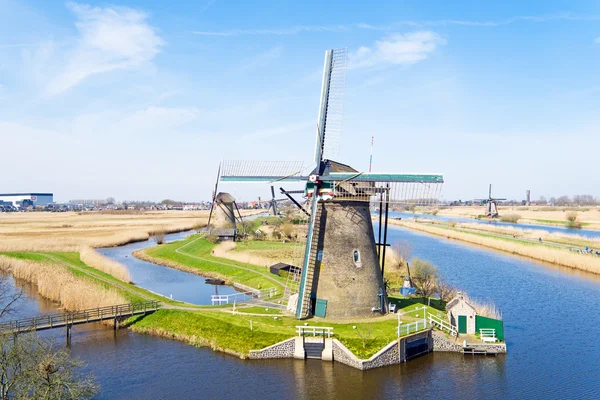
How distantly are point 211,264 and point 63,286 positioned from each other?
16.7 m

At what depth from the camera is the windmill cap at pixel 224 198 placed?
7178 centimetres

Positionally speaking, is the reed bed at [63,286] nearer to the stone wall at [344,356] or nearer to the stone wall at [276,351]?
the stone wall at [276,351]

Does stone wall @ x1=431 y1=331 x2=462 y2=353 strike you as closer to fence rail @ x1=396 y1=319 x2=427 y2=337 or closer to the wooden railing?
Answer: fence rail @ x1=396 y1=319 x2=427 y2=337

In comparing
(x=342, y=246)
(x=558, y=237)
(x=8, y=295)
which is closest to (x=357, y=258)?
(x=342, y=246)

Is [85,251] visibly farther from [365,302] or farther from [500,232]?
[500,232]

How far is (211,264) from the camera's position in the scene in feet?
163

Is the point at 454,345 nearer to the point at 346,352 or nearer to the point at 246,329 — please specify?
the point at 346,352

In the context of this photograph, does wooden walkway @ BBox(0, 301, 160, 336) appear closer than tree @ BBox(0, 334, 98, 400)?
No

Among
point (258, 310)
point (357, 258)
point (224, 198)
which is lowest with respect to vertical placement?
point (258, 310)

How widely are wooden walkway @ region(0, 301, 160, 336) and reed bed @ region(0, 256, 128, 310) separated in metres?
1.83

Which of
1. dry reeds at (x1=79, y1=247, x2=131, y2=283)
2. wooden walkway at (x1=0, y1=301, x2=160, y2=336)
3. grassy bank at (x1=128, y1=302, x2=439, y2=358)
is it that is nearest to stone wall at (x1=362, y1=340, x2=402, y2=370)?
grassy bank at (x1=128, y1=302, x2=439, y2=358)

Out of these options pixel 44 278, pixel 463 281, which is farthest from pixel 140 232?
A: pixel 463 281

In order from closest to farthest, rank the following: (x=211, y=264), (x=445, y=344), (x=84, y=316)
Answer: (x=445, y=344)
(x=84, y=316)
(x=211, y=264)

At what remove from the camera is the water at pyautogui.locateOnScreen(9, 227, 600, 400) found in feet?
64.7
